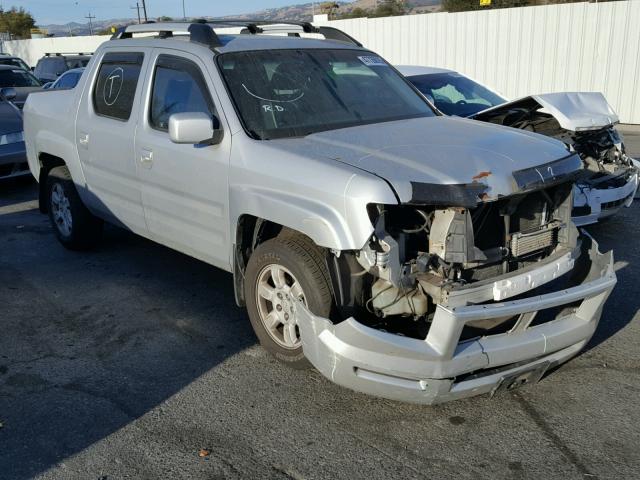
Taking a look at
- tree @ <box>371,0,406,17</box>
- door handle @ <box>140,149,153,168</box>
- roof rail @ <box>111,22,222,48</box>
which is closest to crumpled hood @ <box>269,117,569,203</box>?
roof rail @ <box>111,22,222,48</box>

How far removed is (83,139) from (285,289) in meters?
2.86

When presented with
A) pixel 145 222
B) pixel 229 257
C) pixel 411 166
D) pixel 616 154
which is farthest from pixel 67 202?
pixel 616 154

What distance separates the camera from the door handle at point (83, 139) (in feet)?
19.3

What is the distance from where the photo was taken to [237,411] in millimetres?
3855

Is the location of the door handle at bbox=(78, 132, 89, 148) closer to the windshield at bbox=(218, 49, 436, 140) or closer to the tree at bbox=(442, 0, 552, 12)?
the windshield at bbox=(218, 49, 436, 140)

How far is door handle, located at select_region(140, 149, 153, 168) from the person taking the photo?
16.5 feet

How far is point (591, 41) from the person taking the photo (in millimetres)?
15133

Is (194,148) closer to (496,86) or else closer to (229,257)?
(229,257)

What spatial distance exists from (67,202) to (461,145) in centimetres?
416

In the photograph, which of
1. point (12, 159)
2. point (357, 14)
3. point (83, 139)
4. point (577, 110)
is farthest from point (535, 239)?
point (357, 14)

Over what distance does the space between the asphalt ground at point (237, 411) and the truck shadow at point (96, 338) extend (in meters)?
0.01

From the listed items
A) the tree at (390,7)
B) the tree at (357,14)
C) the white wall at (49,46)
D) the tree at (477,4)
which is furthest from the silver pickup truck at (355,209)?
the tree at (357,14)

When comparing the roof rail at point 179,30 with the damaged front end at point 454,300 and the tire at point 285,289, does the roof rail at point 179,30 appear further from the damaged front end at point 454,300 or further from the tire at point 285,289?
the damaged front end at point 454,300

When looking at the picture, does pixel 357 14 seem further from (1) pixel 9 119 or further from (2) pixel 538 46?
(1) pixel 9 119
